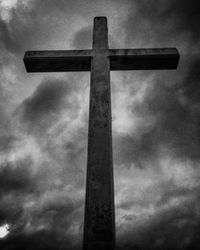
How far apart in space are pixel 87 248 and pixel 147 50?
4.38 metres

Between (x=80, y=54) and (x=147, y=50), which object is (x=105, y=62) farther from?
(x=147, y=50)

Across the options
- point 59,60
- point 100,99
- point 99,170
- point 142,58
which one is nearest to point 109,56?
point 142,58

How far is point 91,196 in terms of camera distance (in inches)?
135

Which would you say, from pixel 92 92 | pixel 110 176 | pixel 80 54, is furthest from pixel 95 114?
pixel 80 54

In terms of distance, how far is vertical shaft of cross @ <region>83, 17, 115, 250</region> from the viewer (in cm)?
315

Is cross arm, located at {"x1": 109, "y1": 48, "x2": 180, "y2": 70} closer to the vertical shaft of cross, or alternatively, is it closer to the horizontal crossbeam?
the horizontal crossbeam

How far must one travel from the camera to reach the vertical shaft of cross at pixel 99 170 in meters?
3.15

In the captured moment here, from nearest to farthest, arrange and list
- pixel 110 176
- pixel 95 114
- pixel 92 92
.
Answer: pixel 110 176 < pixel 95 114 < pixel 92 92

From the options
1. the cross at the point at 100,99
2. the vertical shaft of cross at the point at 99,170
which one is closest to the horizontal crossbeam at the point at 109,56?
the cross at the point at 100,99

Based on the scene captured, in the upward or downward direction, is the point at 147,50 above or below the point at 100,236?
above

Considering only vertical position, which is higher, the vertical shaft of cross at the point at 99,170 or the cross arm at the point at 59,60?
the cross arm at the point at 59,60

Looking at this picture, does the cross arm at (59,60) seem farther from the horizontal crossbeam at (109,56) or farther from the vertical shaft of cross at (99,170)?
the vertical shaft of cross at (99,170)

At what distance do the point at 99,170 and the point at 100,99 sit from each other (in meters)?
1.41

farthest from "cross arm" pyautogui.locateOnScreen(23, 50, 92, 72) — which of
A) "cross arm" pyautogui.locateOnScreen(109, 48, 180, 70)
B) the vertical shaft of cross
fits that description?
"cross arm" pyautogui.locateOnScreen(109, 48, 180, 70)
